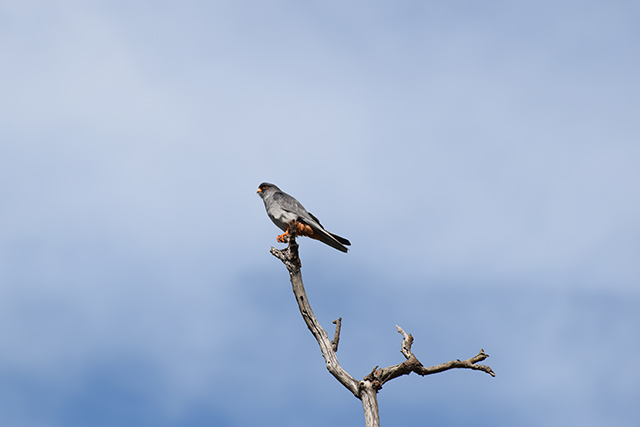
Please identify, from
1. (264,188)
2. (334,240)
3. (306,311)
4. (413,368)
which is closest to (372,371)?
(413,368)

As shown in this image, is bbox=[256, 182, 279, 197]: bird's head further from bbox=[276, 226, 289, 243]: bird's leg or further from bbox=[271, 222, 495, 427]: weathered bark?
bbox=[271, 222, 495, 427]: weathered bark

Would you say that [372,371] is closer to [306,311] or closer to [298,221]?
[306,311]

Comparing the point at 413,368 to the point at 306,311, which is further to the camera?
the point at 306,311

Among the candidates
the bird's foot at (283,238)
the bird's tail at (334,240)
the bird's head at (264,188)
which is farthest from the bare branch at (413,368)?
the bird's head at (264,188)

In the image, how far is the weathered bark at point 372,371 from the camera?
8258 millimetres

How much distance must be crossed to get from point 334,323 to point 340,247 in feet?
6.53

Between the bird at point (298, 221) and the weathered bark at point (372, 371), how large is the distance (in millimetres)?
993

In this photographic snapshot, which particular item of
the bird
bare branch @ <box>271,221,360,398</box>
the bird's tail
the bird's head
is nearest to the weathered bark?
bare branch @ <box>271,221,360,398</box>

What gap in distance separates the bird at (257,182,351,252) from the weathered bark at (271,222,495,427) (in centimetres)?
99

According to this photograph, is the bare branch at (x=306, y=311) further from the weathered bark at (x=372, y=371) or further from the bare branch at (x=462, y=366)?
the bare branch at (x=462, y=366)

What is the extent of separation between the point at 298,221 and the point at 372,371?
334cm

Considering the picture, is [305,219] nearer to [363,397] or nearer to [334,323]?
[334,323]

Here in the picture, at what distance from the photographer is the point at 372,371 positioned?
8367 mm

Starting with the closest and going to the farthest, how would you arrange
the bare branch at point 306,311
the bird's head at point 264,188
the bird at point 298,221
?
the bare branch at point 306,311 → the bird at point 298,221 → the bird's head at point 264,188
